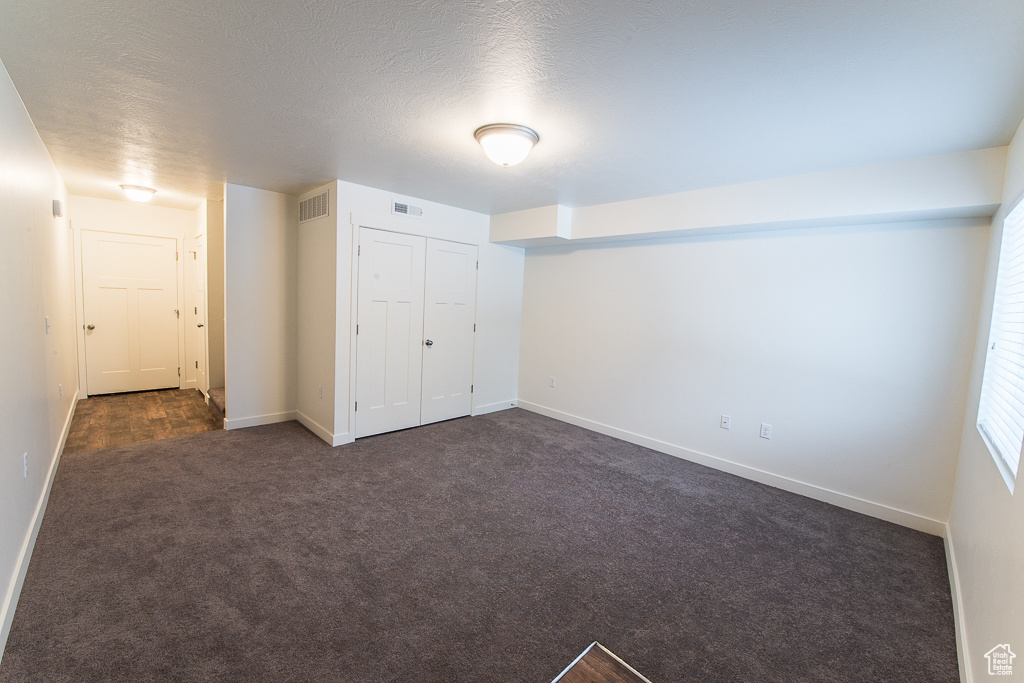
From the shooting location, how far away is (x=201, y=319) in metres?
5.65

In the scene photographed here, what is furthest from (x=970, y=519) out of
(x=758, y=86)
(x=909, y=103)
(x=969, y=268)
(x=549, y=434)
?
(x=549, y=434)

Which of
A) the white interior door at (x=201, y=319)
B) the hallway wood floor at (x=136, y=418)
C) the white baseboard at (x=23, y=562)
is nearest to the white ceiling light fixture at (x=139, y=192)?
the white interior door at (x=201, y=319)

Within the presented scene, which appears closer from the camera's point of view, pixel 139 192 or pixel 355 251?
pixel 355 251

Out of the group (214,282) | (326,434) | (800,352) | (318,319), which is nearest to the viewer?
(800,352)

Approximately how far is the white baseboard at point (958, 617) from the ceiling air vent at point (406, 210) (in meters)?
4.57

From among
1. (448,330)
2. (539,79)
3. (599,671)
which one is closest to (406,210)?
(448,330)

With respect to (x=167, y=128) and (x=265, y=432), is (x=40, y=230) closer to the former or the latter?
(x=167, y=128)

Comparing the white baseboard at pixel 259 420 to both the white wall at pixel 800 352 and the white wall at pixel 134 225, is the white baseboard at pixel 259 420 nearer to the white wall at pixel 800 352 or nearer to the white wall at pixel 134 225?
the white wall at pixel 134 225

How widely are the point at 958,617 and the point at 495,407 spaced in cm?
416

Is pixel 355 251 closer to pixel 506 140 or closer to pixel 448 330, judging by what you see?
pixel 448 330

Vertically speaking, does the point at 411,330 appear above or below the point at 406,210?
below

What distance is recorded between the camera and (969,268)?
280 centimetres

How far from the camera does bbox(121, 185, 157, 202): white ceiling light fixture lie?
4414mm

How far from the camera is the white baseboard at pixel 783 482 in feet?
9.84
